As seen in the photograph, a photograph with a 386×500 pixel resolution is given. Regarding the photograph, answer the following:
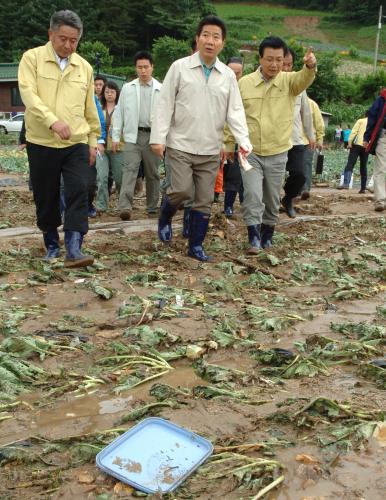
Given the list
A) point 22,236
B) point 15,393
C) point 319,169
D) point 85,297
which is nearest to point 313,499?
point 15,393

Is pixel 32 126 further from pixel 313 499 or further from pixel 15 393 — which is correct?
pixel 313 499

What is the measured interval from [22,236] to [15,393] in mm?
3809

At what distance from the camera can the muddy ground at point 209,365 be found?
2.35 meters

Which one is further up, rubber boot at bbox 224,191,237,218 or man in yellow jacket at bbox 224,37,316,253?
man in yellow jacket at bbox 224,37,316,253

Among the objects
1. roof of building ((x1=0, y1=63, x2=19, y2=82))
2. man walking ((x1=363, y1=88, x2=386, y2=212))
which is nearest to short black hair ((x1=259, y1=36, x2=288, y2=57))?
man walking ((x1=363, y1=88, x2=386, y2=212))

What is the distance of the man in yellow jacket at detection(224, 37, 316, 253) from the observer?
6.04 m

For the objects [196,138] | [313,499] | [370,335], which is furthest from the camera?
[196,138]

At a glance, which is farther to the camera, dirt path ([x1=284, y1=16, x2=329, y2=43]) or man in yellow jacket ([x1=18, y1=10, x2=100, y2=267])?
dirt path ([x1=284, y1=16, x2=329, y2=43])

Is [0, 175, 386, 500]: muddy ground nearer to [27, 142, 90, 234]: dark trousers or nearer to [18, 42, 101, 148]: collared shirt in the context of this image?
[27, 142, 90, 234]: dark trousers

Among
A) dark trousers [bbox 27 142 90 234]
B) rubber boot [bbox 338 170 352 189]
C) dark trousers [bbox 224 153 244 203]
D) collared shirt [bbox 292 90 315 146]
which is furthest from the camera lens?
rubber boot [bbox 338 170 352 189]

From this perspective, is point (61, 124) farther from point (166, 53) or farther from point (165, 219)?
point (166, 53)

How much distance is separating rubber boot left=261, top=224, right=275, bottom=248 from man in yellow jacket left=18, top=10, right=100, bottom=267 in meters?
2.05

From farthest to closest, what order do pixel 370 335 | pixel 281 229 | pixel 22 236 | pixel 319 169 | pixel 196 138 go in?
pixel 319 169 → pixel 281 229 → pixel 22 236 → pixel 196 138 → pixel 370 335

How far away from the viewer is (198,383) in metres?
3.20
